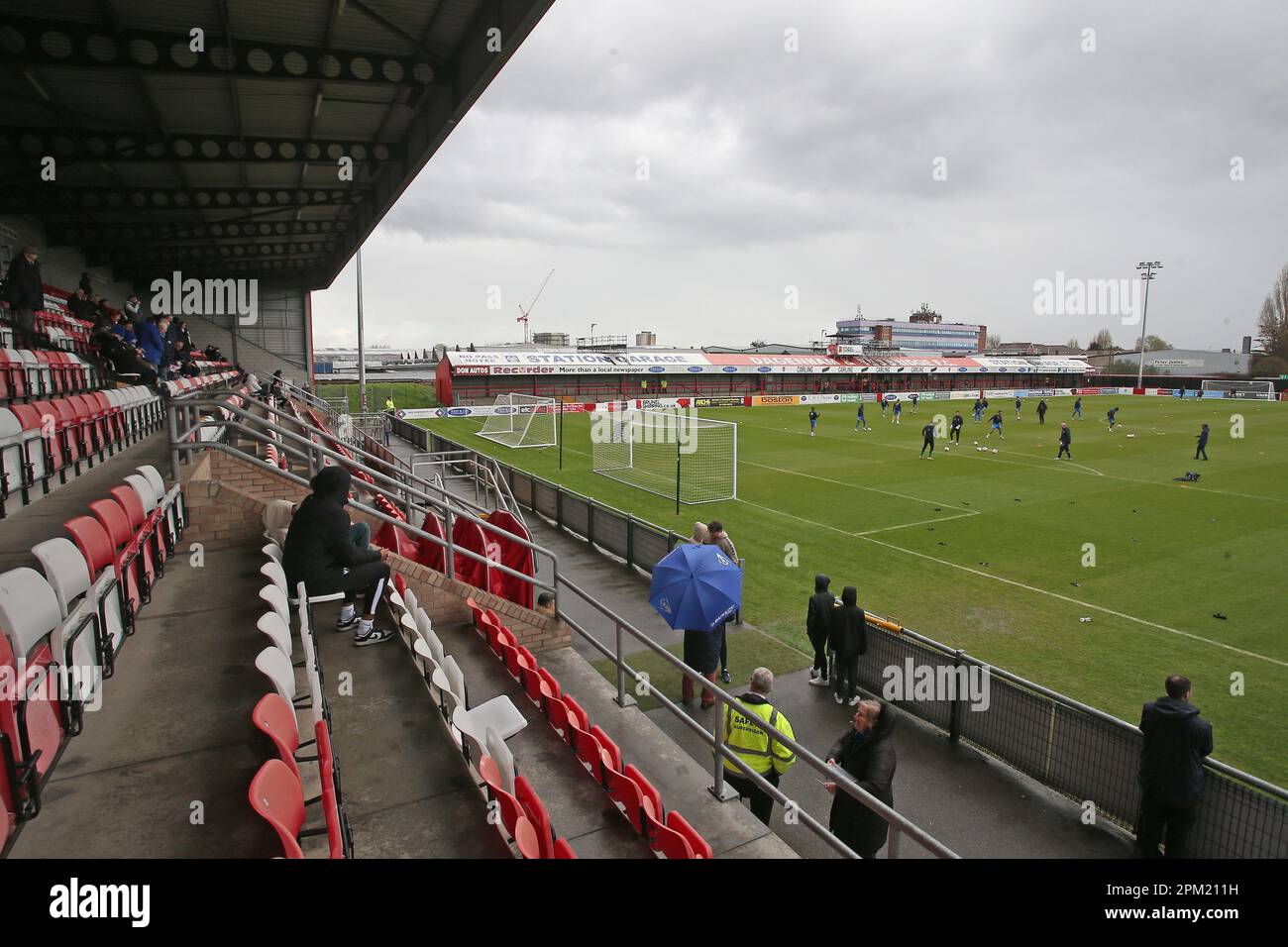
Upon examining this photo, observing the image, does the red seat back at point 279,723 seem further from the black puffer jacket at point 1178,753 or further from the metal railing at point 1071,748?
the black puffer jacket at point 1178,753

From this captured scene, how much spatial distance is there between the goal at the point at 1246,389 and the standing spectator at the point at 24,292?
8669 centimetres

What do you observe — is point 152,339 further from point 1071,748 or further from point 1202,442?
point 1202,442

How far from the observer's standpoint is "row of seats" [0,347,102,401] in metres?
8.95

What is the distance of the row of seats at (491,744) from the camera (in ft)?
12.9

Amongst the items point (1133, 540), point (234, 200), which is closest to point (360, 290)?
point (234, 200)

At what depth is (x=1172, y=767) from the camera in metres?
5.59

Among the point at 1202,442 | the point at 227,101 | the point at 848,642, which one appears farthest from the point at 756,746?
the point at 1202,442

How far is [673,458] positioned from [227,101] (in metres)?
18.8

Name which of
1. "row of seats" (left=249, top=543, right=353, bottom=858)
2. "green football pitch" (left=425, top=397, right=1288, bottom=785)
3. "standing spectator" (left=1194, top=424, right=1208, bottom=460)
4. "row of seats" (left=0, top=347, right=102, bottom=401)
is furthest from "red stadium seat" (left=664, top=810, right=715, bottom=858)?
"standing spectator" (left=1194, top=424, right=1208, bottom=460)
